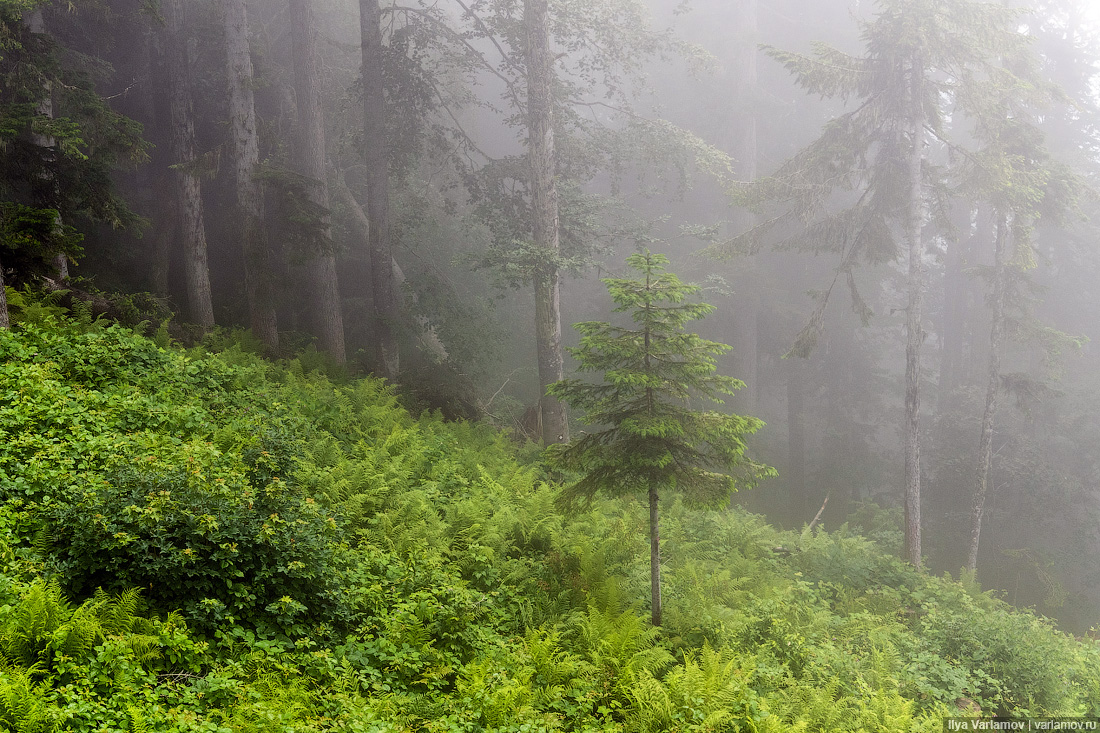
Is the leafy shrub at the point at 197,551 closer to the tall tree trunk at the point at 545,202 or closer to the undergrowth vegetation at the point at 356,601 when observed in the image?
the undergrowth vegetation at the point at 356,601

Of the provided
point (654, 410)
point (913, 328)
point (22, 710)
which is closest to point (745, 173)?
point (913, 328)

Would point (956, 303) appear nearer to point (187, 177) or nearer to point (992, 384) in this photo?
point (992, 384)

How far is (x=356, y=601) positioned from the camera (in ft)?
19.5

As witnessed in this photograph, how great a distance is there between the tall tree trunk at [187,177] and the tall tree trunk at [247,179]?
70.6 inches

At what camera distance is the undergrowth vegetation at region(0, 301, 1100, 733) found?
14.9 ft

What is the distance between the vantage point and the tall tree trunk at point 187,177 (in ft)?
47.6

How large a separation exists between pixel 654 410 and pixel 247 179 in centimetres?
1080

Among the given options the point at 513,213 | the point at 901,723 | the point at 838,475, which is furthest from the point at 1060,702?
the point at 838,475

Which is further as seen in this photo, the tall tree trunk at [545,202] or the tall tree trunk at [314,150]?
the tall tree trunk at [314,150]

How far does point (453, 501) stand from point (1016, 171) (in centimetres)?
1476

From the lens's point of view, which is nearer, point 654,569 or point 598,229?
point 654,569

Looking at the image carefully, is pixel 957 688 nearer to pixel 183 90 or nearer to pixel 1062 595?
pixel 1062 595

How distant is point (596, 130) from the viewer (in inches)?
726

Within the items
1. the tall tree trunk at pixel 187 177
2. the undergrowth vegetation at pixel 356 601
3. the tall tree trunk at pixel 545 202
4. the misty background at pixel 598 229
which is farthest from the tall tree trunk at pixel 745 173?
the tall tree trunk at pixel 187 177
